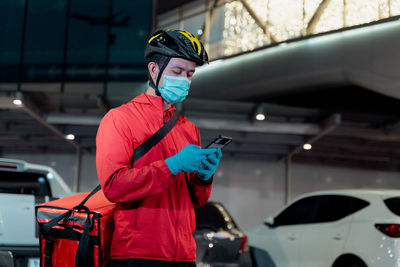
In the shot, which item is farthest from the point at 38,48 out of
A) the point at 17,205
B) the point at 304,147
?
the point at 17,205

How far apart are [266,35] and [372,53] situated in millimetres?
3743

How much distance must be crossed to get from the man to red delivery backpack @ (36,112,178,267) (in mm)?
45

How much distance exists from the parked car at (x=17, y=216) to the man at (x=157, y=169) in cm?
A: 342

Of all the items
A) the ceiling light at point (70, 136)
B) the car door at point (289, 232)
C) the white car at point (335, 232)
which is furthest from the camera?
the ceiling light at point (70, 136)

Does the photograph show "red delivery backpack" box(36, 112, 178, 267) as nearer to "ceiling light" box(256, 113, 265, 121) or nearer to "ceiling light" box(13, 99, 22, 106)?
"ceiling light" box(13, 99, 22, 106)

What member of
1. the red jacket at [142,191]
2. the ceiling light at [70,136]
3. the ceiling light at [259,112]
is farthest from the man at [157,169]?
the ceiling light at [70,136]

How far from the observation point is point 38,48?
2023 centimetres

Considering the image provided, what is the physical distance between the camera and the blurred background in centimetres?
1348

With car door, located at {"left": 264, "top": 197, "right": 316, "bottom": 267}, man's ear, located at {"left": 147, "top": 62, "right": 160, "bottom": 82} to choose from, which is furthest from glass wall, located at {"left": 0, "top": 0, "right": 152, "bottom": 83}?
man's ear, located at {"left": 147, "top": 62, "right": 160, "bottom": 82}

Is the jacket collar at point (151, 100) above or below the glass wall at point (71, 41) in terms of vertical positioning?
below

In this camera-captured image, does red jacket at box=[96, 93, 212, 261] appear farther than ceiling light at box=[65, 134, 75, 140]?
No

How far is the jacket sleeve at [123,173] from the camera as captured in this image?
6.86 ft

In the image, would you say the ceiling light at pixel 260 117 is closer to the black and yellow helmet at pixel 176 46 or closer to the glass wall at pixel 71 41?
the glass wall at pixel 71 41

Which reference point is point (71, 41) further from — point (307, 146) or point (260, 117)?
point (307, 146)
